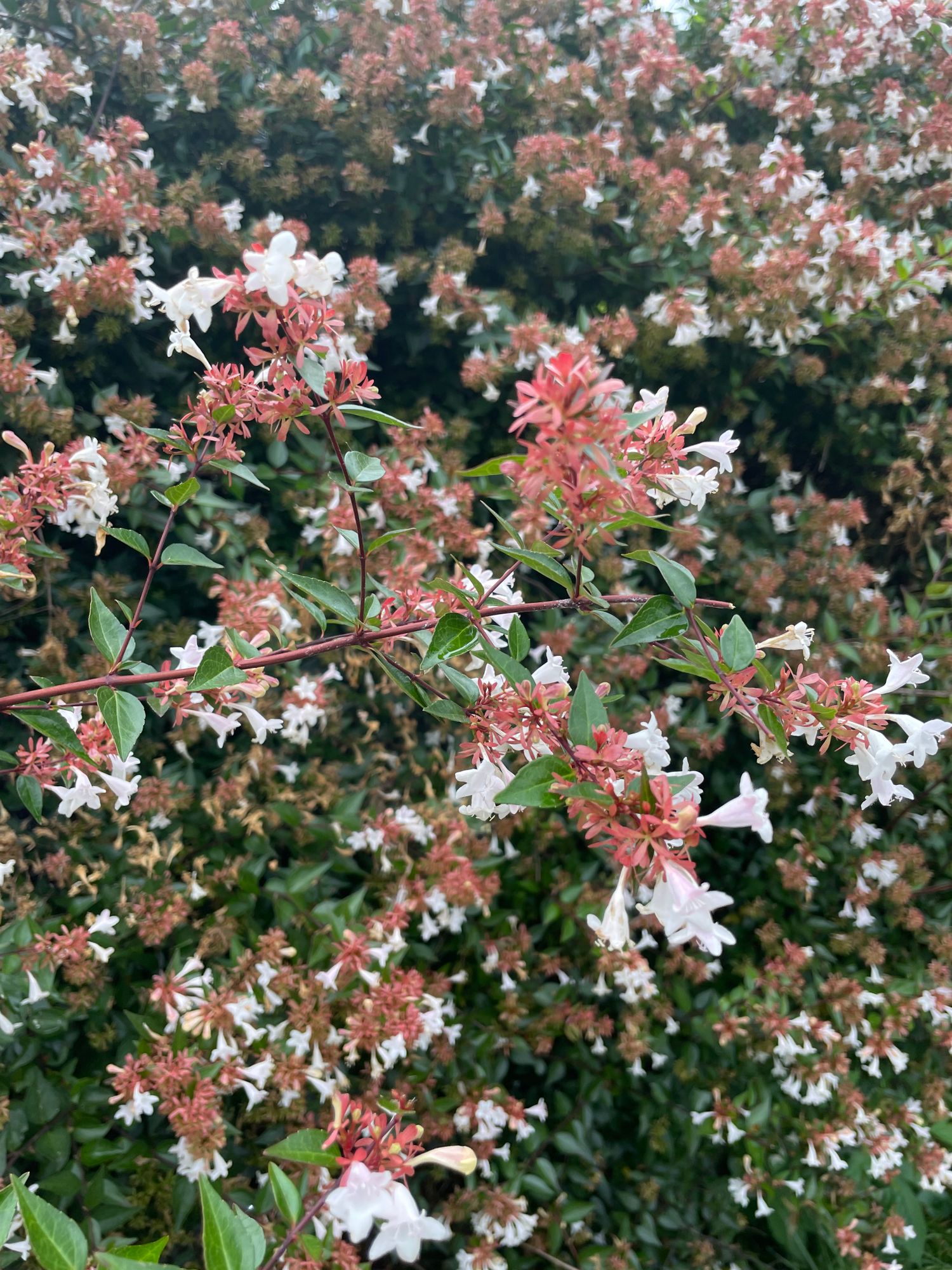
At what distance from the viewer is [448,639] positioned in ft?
2.83

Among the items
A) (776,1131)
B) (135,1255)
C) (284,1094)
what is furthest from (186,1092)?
(776,1131)

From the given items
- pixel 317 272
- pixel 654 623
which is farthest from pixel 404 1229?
pixel 317 272

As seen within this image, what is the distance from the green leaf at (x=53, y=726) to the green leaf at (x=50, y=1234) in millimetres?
467

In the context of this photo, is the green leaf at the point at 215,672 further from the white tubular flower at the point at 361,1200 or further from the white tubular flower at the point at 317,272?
the white tubular flower at the point at 361,1200

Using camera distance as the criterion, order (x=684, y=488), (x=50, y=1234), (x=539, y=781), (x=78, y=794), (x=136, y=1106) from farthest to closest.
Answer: (x=136, y=1106), (x=78, y=794), (x=684, y=488), (x=539, y=781), (x=50, y=1234)

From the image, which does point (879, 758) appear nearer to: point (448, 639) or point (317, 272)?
point (448, 639)

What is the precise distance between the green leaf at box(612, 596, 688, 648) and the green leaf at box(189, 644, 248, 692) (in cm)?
43

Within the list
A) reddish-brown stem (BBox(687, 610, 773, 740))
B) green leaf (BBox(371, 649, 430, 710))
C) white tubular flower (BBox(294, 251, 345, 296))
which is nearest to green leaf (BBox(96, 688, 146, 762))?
green leaf (BBox(371, 649, 430, 710))

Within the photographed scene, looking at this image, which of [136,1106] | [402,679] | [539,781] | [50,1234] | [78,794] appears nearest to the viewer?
[50,1234]

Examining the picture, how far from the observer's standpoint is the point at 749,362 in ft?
8.59

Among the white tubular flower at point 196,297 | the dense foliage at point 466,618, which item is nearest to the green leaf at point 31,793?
the dense foliage at point 466,618

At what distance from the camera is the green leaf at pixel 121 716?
2.89 feet

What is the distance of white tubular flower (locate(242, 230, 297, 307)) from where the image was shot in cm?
73

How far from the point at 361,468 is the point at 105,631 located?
0.39 m
